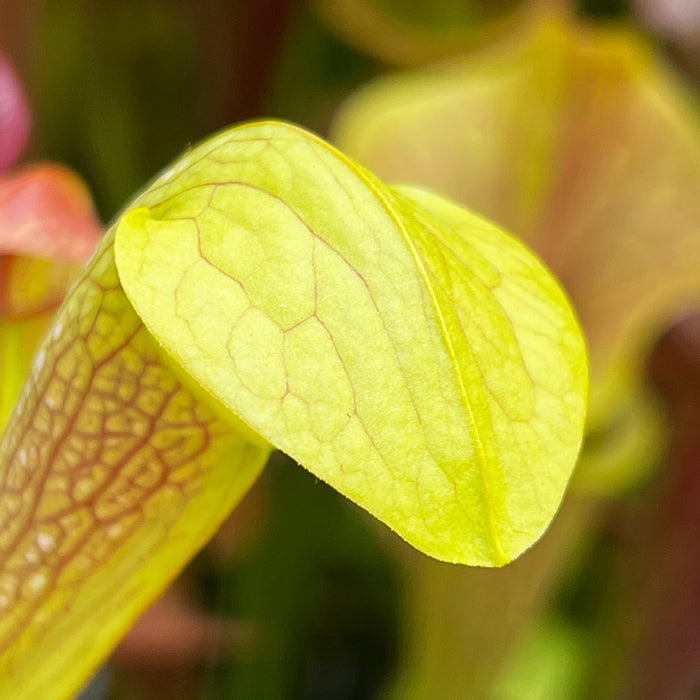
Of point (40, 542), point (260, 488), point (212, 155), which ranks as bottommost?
point (260, 488)

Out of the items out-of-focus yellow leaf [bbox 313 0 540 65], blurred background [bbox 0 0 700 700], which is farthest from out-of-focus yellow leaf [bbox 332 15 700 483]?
out-of-focus yellow leaf [bbox 313 0 540 65]

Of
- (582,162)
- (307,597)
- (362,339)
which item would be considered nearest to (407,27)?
Answer: (582,162)

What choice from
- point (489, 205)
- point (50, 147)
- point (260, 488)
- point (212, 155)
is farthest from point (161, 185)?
point (50, 147)

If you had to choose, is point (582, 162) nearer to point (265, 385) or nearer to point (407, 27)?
point (407, 27)

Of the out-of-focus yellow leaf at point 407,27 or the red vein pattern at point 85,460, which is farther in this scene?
the out-of-focus yellow leaf at point 407,27

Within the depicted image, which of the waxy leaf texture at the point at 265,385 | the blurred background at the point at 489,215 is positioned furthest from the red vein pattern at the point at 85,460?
the blurred background at the point at 489,215

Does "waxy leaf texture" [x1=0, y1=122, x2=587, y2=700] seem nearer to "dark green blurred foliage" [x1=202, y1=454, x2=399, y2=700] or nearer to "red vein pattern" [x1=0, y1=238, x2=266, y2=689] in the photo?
"red vein pattern" [x1=0, y1=238, x2=266, y2=689]

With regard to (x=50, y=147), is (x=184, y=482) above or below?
above

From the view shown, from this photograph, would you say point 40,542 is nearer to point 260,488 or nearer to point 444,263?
point 444,263

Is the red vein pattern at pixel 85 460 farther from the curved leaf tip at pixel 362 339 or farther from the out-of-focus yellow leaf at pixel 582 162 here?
the out-of-focus yellow leaf at pixel 582 162

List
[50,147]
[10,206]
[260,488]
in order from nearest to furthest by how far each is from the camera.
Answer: [10,206] → [260,488] → [50,147]
